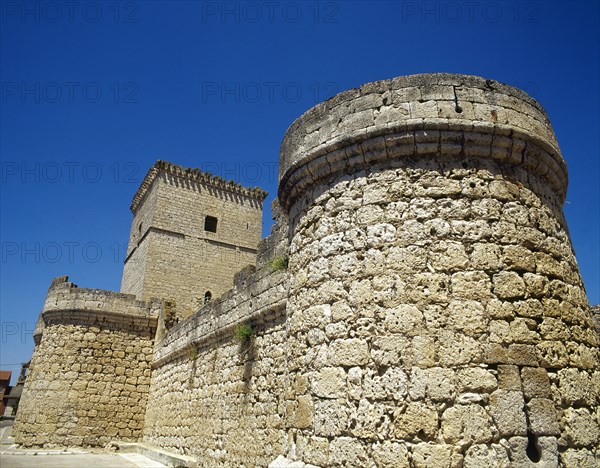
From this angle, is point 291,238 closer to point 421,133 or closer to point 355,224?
point 355,224

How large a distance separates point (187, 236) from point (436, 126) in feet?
68.8

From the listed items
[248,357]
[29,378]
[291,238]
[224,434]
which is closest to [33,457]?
[29,378]

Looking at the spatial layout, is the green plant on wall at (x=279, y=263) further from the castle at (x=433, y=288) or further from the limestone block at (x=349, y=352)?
the limestone block at (x=349, y=352)

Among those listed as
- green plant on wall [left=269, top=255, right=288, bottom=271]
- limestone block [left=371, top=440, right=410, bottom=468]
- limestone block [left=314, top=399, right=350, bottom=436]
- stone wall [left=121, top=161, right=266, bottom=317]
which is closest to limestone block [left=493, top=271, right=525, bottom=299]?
limestone block [left=371, top=440, right=410, bottom=468]

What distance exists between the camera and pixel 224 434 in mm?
7465

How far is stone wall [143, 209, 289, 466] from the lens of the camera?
6223 mm

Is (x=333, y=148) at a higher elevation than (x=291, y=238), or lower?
higher

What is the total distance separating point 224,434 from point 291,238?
14.5 feet

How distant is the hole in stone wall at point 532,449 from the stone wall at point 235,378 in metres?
1.96

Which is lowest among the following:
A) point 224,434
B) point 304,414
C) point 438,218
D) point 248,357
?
point 224,434

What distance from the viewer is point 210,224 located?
24.5 meters

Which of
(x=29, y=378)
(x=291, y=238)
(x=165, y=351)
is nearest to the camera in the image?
(x=291, y=238)

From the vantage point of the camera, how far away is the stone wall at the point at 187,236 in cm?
2225

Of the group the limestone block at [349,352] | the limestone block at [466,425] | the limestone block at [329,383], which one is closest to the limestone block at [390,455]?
the limestone block at [466,425]
